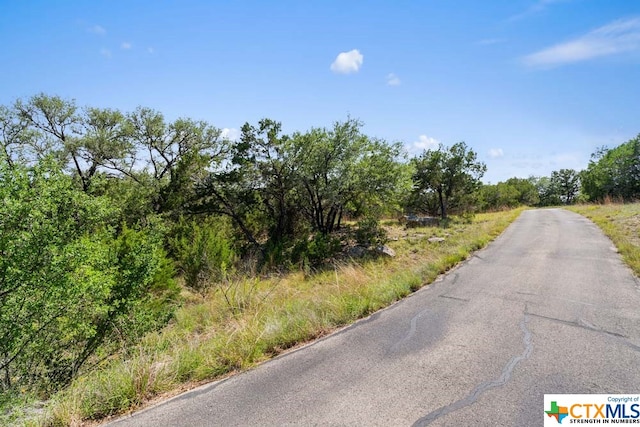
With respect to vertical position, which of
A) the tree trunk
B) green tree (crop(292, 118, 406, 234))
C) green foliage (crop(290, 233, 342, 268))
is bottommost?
green foliage (crop(290, 233, 342, 268))

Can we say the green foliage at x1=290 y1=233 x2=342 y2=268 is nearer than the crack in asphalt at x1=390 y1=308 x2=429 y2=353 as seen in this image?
No

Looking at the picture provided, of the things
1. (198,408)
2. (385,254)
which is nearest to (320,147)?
(385,254)

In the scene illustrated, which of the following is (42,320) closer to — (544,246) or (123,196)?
(123,196)

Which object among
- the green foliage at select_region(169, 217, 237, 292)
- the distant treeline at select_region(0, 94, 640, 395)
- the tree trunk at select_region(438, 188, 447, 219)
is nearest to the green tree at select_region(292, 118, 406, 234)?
the distant treeline at select_region(0, 94, 640, 395)

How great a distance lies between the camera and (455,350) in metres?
3.57

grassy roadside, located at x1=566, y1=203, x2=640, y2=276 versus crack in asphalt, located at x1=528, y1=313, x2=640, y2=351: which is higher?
grassy roadside, located at x1=566, y1=203, x2=640, y2=276

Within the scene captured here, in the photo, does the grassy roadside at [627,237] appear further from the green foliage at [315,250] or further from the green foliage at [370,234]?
the green foliage at [315,250]

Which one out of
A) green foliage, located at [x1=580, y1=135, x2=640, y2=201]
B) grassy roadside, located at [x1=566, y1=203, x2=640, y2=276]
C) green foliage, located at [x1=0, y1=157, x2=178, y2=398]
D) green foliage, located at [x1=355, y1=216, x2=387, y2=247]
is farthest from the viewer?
green foliage, located at [x1=580, y1=135, x2=640, y2=201]

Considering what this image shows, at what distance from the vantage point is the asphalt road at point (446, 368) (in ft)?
8.37

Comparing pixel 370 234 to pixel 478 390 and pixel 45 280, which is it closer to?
pixel 478 390

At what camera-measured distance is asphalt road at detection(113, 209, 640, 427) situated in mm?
2551

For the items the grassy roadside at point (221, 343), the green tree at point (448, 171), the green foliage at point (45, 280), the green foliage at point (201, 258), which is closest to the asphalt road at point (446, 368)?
the grassy roadside at point (221, 343)

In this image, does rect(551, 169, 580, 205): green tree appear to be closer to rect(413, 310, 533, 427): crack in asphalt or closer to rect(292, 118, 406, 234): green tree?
rect(292, 118, 406, 234): green tree

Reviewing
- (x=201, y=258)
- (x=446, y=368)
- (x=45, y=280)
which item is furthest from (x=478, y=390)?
(x=201, y=258)
